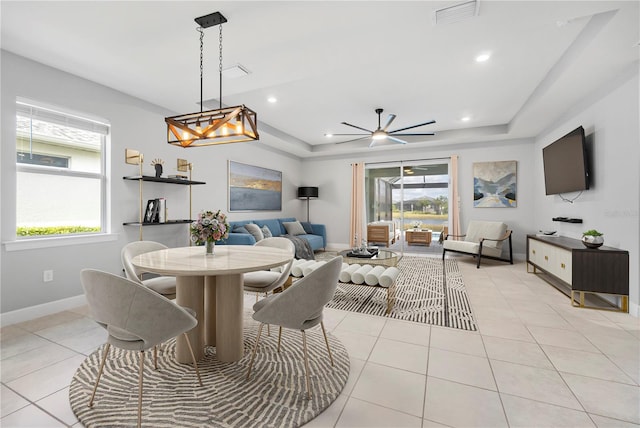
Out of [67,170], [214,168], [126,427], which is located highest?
[214,168]

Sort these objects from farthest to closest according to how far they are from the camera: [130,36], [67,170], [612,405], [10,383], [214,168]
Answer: [214,168] < [67,170] < [130,36] < [10,383] < [612,405]

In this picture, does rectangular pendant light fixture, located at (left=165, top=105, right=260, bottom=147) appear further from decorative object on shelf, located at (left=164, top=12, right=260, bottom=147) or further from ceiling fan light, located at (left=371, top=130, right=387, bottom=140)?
ceiling fan light, located at (left=371, top=130, right=387, bottom=140)

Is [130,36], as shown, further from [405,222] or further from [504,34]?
[405,222]

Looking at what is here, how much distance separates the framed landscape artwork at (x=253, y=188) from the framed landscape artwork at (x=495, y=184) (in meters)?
4.46

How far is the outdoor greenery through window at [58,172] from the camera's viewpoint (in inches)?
111

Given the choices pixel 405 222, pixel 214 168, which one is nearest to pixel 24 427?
pixel 214 168

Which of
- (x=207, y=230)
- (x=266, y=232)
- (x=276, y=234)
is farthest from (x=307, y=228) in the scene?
(x=207, y=230)

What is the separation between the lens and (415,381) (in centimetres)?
180

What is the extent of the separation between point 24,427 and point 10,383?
0.59m

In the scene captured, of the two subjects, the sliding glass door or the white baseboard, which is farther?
the sliding glass door

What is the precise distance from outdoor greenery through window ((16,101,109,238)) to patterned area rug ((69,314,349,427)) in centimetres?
175

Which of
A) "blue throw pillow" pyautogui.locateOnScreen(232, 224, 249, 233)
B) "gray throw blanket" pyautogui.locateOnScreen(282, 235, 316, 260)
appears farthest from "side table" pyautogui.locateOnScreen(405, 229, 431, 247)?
"blue throw pillow" pyautogui.locateOnScreen(232, 224, 249, 233)

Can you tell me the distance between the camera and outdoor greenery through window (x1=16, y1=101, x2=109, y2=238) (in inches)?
111

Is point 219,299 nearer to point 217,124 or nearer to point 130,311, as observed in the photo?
point 130,311
